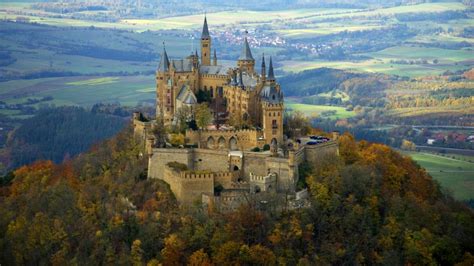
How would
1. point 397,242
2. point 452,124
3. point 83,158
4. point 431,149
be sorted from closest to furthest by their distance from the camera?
point 397,242 → point 83,158 → point 431,149 → point 452,124

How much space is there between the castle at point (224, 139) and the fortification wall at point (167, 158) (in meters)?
0.06

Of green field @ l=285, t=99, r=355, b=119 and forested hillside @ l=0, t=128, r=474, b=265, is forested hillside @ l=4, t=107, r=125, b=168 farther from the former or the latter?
forested hillside @ l=0, t=128, r=474, b=265

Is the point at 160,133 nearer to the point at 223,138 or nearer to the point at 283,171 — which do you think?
the point at 223,138

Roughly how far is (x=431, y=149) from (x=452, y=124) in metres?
11.6

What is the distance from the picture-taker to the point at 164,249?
6194 centimetres

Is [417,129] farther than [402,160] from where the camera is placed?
Yes

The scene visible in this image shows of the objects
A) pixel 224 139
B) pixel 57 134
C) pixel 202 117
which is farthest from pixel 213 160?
pixel 57 134

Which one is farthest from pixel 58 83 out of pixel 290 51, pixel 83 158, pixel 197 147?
pixel 197 147

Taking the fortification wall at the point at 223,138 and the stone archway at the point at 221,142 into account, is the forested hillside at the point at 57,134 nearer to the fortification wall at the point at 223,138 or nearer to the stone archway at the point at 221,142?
the fortification wall at the point at 223,138

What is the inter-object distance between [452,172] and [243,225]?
37.2m

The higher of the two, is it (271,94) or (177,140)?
(271,94)

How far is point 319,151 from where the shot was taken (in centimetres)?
6888

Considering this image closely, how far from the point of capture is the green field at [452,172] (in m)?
87.7

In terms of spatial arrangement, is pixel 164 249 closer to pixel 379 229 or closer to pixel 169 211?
pixel 169 211
